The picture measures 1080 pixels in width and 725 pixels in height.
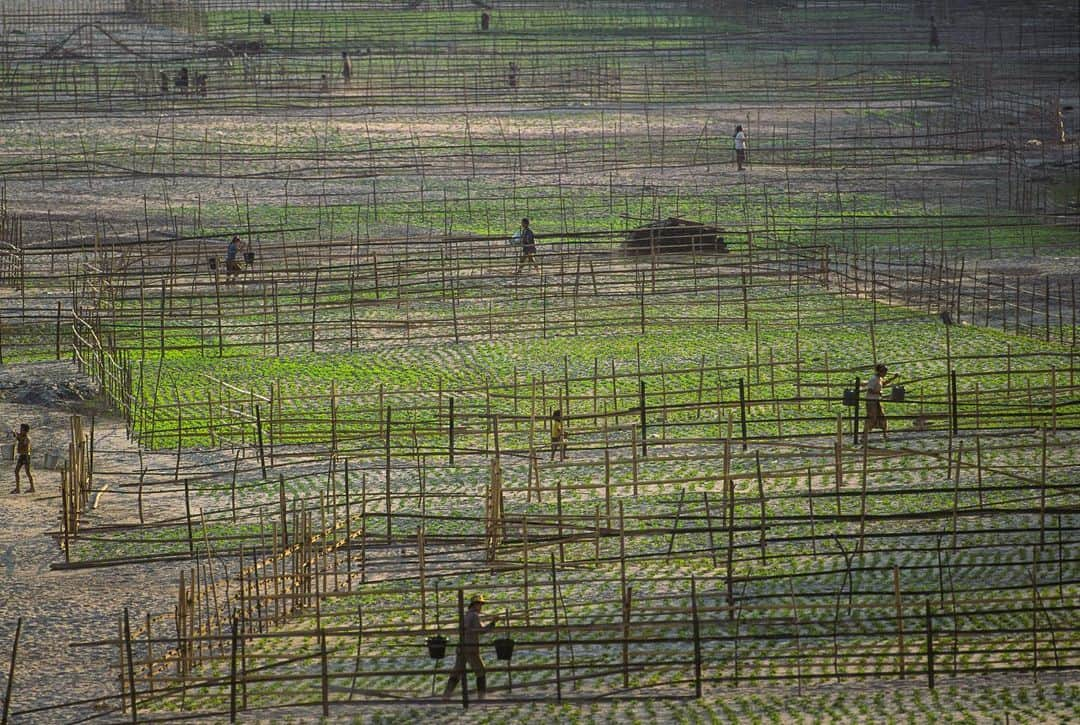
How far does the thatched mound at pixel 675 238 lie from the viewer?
104ft

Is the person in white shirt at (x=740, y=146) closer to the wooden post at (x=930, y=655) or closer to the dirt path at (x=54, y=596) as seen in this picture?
the dirt path at (x=54, y=596)

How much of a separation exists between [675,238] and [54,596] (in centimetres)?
1652

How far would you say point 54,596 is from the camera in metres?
17.1

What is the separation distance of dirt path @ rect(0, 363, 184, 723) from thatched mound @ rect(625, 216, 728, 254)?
11658mm

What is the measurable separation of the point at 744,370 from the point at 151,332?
880cm

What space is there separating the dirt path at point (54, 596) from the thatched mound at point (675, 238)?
11.7 m

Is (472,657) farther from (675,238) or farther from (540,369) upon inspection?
(675,238)

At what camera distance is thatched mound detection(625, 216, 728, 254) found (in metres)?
31.6

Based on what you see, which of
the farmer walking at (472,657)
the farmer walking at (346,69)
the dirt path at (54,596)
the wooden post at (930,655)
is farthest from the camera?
Result: the farmer walking at (346,69)

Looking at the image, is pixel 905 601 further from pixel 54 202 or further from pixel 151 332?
pixel 54 202

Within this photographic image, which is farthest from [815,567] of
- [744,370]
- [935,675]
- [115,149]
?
[115,149]

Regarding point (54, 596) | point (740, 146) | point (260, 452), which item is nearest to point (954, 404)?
point (260, 452)

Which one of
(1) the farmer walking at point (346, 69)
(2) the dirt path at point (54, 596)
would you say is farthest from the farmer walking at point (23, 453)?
(1) the farmer walking at point (346, 69)

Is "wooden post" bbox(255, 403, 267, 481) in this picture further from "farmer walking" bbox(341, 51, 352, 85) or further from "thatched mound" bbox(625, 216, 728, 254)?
"farmer walking" bbox(341, 51, 352, 85)
